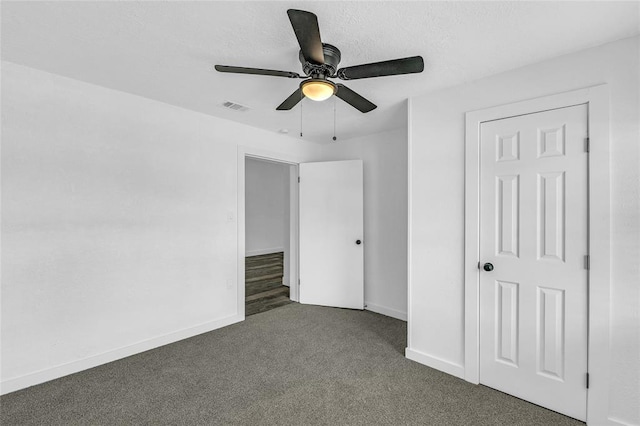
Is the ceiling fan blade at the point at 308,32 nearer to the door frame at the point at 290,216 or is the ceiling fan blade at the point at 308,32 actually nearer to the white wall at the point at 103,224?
the white wall at the point at 103,224

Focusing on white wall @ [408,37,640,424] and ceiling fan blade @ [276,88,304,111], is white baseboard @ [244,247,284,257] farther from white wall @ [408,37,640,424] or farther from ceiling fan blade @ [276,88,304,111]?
ceiling fan blade @ [276,88,304,111]

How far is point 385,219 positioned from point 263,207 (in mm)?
5058

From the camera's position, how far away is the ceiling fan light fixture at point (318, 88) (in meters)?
1.69

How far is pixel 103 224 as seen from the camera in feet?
8.35

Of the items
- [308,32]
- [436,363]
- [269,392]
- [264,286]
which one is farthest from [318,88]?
[264,286]

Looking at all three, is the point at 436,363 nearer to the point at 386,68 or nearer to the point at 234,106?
the point at 386,68

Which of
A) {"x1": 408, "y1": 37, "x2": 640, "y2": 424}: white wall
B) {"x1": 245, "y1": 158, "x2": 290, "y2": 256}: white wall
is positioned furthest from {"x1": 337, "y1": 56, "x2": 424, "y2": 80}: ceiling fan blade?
{"x1": 245, "y1": 158, "x2": 290, "y2": 256}: white wall

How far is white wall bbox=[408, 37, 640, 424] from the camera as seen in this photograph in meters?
1.74

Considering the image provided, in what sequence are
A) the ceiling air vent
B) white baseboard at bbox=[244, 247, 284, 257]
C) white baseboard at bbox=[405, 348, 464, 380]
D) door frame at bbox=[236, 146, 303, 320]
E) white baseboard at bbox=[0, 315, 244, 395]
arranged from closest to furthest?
white baseboard at bbox=[0, 315, 244, 395]
white baseboard at bbox=[405, 348, 464, 380]
the ceiling air vent
door frame at bbox=[236, 146, 303, 320]
white baseboard at bbox=[244, 247, 284, 257]

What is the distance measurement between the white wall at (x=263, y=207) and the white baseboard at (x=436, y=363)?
589 centimetres

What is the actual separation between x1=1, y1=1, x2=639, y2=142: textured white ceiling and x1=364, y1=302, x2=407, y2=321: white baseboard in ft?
8.69

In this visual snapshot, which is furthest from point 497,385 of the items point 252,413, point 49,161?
point 49,161

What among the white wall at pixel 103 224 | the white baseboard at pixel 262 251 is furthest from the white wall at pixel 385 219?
the white baseboard at pixel 262 251

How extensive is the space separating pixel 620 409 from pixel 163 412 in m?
2.90
